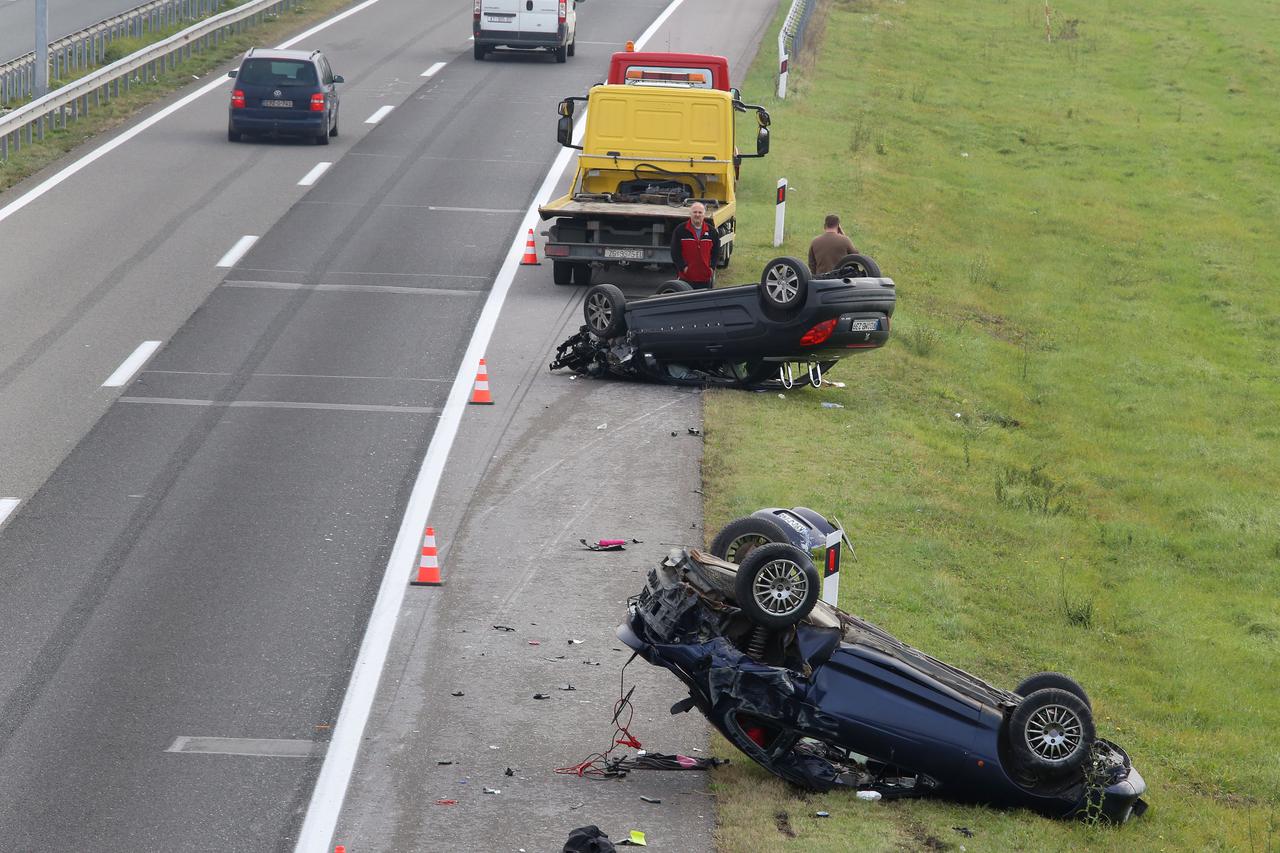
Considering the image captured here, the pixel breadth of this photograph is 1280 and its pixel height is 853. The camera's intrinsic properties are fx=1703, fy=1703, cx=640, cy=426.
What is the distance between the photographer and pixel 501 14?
37875 millimetres

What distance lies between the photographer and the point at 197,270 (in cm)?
2114

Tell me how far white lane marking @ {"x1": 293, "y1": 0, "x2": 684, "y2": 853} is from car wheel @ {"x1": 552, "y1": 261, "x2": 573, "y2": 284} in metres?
0.79

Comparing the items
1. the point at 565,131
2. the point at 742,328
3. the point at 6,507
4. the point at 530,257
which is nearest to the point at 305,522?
the point at 6,507

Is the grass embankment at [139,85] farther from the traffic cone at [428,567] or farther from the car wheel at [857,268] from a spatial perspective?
the traffic cone at [428,567]

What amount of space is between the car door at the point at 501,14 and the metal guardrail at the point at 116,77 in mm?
5581

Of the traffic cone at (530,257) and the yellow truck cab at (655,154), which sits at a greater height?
the yellow truck cab at (655,154)

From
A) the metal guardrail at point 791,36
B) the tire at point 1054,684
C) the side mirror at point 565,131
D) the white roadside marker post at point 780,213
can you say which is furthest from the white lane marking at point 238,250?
the metal guardrail at point 791,36

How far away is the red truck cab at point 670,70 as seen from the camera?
2550 centimetres

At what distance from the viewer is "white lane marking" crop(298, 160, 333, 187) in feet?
86.1

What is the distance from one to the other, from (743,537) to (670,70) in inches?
640

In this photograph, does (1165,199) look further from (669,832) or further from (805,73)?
(669,832)

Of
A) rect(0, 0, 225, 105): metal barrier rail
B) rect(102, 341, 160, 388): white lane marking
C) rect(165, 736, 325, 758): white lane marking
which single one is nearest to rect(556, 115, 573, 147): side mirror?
rect(102, 341, 160, 388): white lane marking

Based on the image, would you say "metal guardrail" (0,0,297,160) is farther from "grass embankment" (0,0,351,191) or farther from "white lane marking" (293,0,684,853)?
"white lane marking" (293,0,684,853)

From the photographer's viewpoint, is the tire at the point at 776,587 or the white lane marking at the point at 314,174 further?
the white lane marking at the point at 314,174
